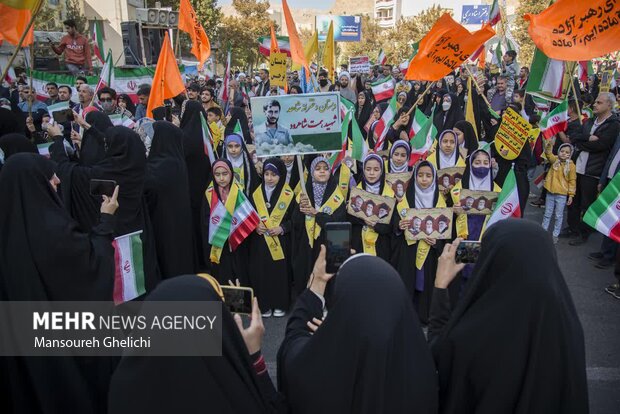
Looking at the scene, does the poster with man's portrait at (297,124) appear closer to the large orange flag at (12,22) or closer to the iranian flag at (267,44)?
the large orange flag at (12,22)

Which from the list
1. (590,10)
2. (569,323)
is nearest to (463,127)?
(590,10)

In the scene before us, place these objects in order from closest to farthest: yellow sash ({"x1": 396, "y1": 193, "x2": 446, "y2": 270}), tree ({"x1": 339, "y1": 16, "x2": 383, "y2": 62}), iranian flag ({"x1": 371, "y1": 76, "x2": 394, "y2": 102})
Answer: yellow sash ({"x1": 396, "y1": 193, "x2": 446, "y2": 270})
iranian flag ({"x1": 371, "y1": 76, "x2": 394, "y2": 102})
tree ({"x1": 339, "y1": 16, "x2": 383, "y2": 62})

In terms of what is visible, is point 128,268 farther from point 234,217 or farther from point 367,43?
point 367,43

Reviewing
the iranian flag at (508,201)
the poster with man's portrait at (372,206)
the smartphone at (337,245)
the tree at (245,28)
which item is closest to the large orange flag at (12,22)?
the poster with man's portrait at (372,206)

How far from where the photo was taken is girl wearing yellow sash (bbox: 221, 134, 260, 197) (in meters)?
5.46

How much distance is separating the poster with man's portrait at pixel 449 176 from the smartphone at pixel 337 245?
3.34 metres

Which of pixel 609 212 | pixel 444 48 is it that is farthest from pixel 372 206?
pixel 444 48

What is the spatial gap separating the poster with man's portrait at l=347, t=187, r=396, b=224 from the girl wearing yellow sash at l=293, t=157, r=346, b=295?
169 millimetres

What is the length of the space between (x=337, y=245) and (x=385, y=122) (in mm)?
5976

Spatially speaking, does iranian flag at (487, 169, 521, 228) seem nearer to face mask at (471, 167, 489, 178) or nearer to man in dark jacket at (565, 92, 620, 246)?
face mask at (471, 167, 489, 178)

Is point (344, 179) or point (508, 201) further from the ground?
point (344, 179)

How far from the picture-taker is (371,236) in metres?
4.73

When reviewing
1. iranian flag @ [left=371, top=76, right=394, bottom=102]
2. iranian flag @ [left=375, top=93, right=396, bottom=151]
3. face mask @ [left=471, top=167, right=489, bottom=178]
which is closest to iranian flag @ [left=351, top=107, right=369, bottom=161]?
iranian flag @ [left=375, top=93, right=396, bottom=151]

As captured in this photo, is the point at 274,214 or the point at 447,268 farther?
the point at 274,214
